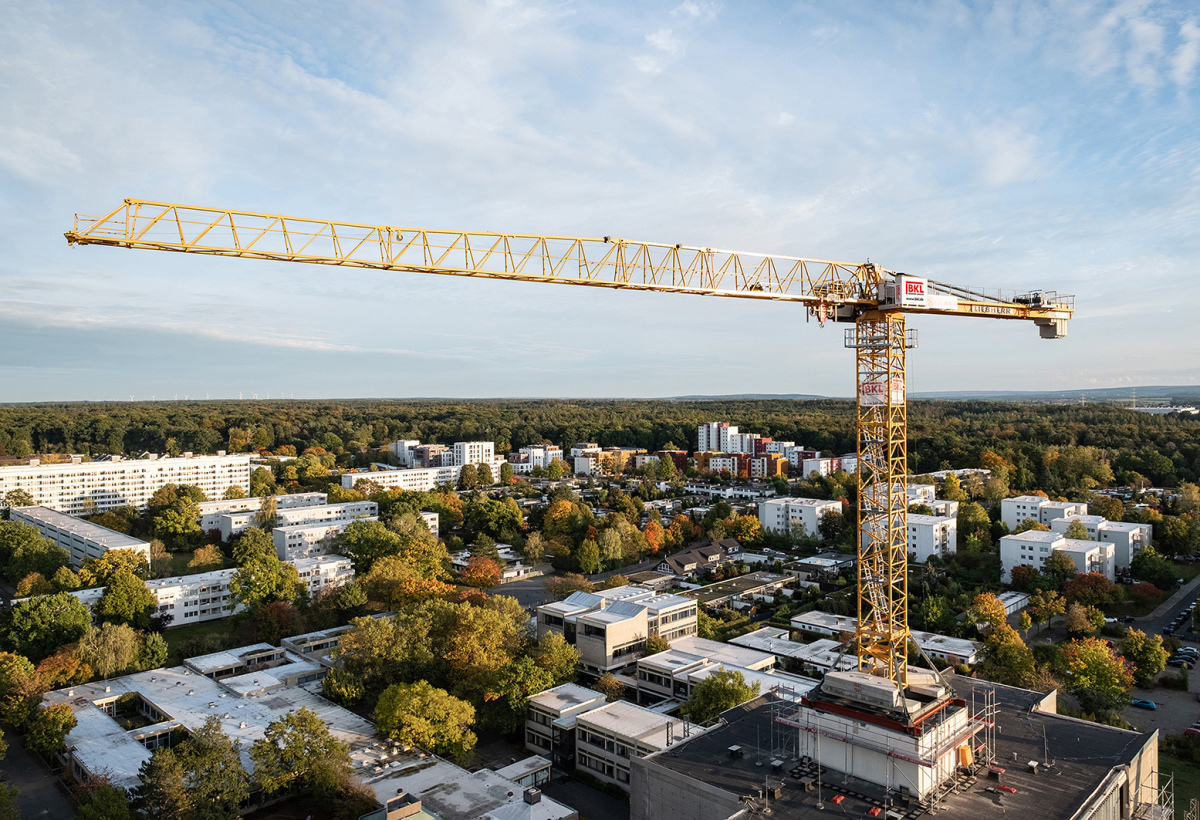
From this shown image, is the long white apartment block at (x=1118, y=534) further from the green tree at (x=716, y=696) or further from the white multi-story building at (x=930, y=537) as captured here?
the green tree at (x=716, y=696)

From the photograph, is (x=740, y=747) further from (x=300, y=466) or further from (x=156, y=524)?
(x=300, y=466)

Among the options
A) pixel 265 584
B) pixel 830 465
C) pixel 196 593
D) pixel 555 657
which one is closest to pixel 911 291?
pixel 555 657

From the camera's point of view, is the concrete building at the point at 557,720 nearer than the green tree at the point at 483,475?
Yes

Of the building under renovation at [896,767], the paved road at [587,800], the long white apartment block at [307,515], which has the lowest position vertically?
the paved road at [587,800]

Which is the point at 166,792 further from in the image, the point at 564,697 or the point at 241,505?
the point at 241,505

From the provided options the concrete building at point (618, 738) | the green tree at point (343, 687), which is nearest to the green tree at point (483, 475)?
the green tree at point (343, 687)

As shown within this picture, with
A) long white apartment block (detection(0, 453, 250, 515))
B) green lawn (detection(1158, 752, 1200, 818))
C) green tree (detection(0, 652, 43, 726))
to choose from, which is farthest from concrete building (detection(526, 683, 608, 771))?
long white apartment block (detection(0, 453, 250, 515))

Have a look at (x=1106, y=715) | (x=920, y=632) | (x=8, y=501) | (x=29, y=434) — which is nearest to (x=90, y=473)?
(x=8, y=501)
